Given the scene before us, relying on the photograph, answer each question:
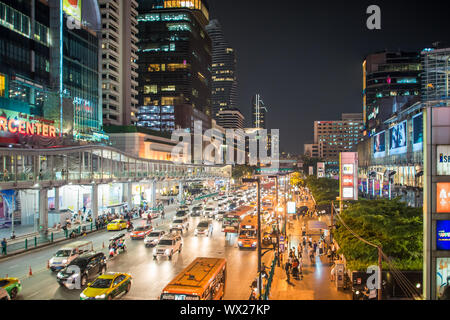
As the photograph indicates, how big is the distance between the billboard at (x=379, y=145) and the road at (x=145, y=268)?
158 ft

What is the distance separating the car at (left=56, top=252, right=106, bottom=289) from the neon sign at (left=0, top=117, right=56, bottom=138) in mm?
29074

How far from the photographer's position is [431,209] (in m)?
11.9

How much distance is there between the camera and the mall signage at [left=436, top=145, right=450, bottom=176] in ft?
39.1

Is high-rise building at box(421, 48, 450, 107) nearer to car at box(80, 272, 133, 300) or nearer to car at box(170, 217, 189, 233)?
car at box(170, 217, 189, 233)

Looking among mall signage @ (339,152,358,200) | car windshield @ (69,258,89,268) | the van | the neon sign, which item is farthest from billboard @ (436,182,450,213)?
the neon sign

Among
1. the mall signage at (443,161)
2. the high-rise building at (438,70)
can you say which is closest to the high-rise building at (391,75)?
the high-rise building at (438,70)

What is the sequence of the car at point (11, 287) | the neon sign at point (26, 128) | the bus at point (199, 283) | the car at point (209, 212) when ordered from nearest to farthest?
the bus at point (199, 283) < the car at point (11, 287) < the neon sign at point (26, 128) < the car at point (209, 212)

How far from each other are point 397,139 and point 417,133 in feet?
35.2

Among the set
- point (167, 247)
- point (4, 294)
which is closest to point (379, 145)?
point (167, 247)

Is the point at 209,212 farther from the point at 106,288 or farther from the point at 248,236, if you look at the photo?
the point at 106,288

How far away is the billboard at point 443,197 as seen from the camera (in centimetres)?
1183

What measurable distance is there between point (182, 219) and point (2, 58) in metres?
36.2

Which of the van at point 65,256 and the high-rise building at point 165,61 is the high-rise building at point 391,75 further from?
the van at point 65,256
